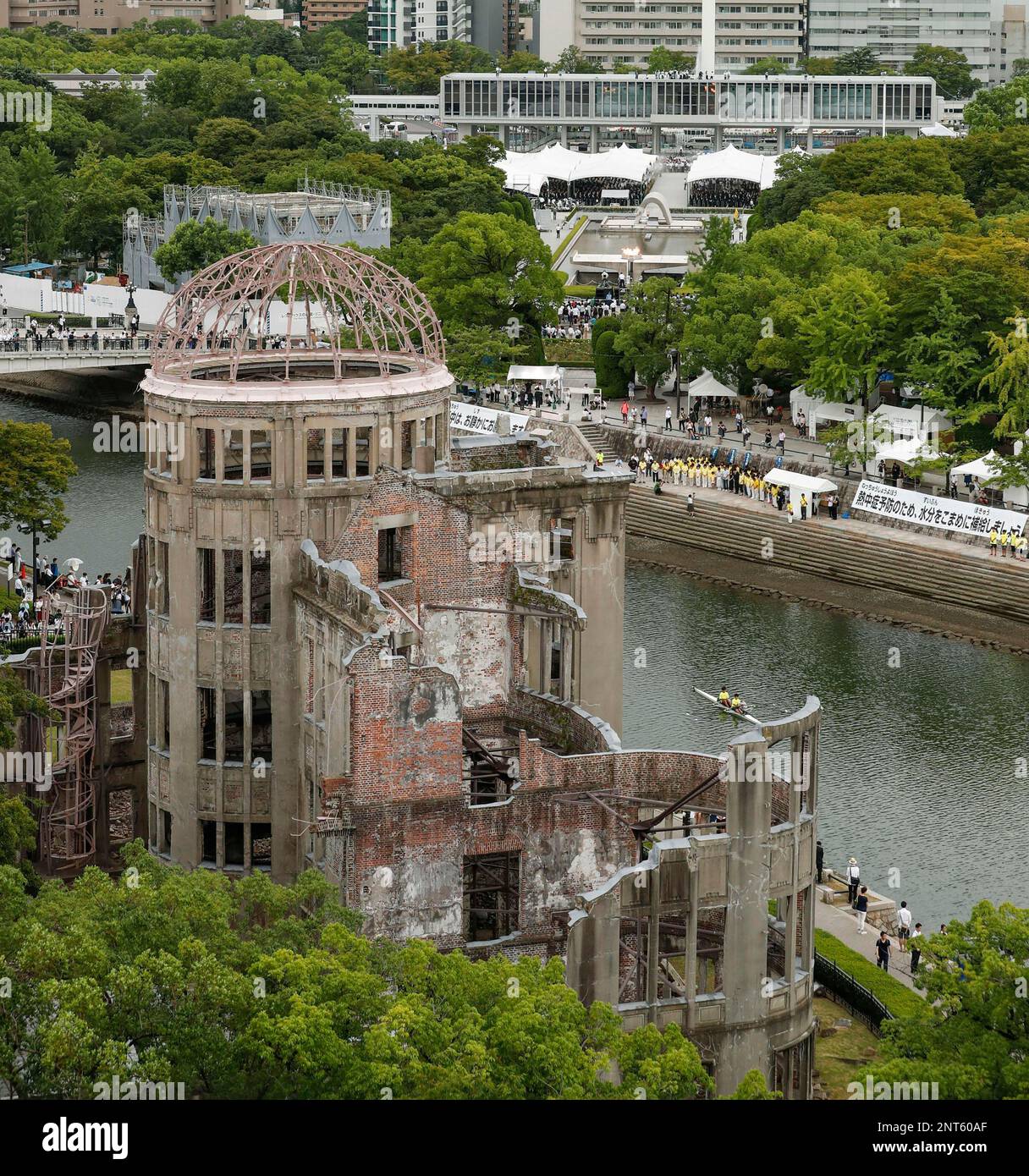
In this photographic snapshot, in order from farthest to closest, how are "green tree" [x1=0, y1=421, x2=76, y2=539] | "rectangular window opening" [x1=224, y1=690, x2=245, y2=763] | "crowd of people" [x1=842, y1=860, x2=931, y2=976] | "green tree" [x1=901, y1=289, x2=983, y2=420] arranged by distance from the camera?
"green tree" [x1=901, y1=289, x2=983, y2=420]
"green tree" [x1=0, y1=421, x2=76, y2=539]
"crowd of people" [x1=842, y1=860, x2=931, y2=976]
"rectangular window opening" [x1=224, y1=690, x2=245, y2=763]

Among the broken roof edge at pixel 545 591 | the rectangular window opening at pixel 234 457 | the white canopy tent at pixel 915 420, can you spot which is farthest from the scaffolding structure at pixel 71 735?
the white canopy tent at pixel 915 420

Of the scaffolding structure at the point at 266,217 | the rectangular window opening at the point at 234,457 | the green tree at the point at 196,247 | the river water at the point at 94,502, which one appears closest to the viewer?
the rectangular window opening at the point at 234,457

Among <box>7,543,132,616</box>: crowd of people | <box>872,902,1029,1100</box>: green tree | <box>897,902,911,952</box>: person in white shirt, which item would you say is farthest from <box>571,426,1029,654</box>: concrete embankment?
<box>872,902,1029,1100</box>: green tree

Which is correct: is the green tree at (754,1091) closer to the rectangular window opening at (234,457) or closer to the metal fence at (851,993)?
the metal fence at (851,993)

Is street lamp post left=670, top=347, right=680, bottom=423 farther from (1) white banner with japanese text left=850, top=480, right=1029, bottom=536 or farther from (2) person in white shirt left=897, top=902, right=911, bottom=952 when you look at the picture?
(2) person in white shirt left=897, top=902, right=911, bottom=952

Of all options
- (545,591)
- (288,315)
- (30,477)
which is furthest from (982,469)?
(288,315)

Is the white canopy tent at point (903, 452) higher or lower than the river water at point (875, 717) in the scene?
higher
